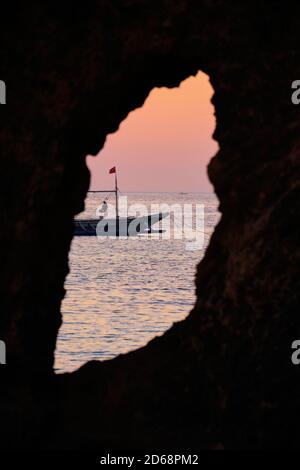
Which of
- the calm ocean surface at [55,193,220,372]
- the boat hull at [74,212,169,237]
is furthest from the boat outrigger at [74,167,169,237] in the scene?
the calm ocean surface at [55,193,220,372]

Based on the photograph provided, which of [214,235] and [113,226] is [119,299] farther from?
[113,226]

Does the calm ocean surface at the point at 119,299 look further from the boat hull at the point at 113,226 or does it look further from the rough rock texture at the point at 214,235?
the boat hull at the point at 113,226

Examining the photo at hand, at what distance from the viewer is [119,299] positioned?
144ft

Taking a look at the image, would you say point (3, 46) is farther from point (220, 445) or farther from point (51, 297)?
point (220, 445)

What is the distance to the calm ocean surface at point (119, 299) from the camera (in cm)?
2892

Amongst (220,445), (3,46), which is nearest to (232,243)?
(220,445)

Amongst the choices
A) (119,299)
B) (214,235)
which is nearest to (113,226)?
(119,299)

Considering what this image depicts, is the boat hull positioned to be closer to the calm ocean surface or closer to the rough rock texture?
the calm ocean surface

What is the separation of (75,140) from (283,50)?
293cm

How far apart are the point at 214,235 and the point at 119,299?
3029cm

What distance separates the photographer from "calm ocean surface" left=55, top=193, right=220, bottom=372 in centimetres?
2892

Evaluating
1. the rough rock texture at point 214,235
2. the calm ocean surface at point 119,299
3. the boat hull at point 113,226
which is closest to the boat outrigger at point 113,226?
the boat hull at point 113,226

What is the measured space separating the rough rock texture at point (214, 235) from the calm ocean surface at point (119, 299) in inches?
404

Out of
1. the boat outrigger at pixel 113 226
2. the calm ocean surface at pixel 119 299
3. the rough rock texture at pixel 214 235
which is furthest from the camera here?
the boat outrigger at pixel 113 226
